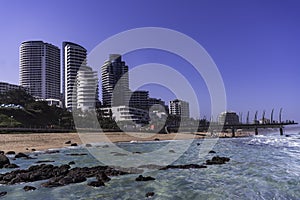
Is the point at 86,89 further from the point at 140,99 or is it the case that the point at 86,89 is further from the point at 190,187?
the point at 190,187

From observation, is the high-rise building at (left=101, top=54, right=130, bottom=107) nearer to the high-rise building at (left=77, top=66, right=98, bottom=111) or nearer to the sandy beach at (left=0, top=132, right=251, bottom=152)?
the high-rise building at (left=77, top=66, right=98, bottom=111)

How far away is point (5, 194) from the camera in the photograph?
15133mm

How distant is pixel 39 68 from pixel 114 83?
4776cm

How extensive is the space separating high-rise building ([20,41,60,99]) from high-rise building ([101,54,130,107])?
1281 inches

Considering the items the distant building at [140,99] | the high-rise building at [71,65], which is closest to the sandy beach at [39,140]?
the high-rise building at [71,65]

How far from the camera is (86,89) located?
5846 inches

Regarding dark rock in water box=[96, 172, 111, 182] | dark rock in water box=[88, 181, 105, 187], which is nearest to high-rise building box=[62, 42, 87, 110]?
dark rock in water box=[96, 172, 111, 182]

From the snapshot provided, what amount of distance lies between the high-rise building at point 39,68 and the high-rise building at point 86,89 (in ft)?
124

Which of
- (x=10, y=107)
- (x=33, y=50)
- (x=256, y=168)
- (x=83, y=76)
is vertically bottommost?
(x=256, y=168)

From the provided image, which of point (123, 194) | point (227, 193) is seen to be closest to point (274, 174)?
point (227, 193)

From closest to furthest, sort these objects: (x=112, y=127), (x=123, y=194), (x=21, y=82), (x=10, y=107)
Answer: (x=123, y=194), (x=10, y=107), (x=112, y=127), (x=21, y=82)

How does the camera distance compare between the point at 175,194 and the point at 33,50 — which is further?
the point at 33,50

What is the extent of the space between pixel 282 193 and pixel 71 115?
344 ft

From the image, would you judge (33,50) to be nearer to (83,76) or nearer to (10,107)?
(83,76)
